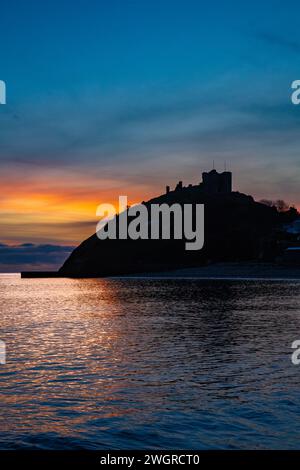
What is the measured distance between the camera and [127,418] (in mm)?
16984

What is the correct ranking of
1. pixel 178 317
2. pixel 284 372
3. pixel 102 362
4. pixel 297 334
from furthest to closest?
pixel 178 317
pixel 297 334
pixel 102 362
pixel 284 372

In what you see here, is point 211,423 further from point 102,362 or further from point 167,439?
point 102,362

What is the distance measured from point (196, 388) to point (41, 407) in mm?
6014

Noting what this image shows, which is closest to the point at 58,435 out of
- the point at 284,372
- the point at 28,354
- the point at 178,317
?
the point at 284,372

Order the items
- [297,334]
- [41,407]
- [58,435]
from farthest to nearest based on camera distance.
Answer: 1. [297,334]
2. [41,407]
3. [58,435]

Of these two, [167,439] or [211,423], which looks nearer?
[167,439]

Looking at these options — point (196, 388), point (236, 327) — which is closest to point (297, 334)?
point (236, 327)

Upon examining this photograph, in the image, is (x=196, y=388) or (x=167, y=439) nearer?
(x=167, y=439)

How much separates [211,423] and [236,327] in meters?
27.1
